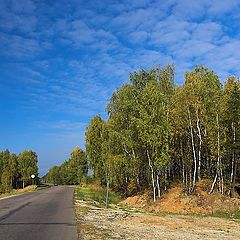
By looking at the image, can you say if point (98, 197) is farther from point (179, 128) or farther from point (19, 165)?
point (19, 165)

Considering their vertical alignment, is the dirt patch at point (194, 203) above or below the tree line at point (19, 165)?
below

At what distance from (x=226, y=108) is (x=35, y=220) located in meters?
23.3

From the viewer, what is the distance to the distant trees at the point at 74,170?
108 meters

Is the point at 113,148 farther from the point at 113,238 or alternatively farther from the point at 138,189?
the point at 113,238

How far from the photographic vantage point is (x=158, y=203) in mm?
34750

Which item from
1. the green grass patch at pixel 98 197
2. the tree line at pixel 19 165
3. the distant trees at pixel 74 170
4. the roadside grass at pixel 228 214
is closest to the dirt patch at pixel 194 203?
the roadside grass at pixel 228 214

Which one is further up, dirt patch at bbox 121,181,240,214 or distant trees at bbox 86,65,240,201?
distant trees at bbox 86,65,240,201

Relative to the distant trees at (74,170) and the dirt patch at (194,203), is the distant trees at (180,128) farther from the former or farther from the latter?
the distant trees at (74,170)

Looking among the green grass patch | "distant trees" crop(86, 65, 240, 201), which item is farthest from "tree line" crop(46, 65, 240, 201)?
the green grass patch

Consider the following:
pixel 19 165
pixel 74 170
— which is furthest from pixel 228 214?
pixel 74 170

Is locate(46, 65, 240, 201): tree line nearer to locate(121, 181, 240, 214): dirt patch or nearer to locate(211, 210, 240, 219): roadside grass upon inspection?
locate(121, 181, 240, 214): dirt patch

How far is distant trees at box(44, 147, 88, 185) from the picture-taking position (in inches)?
4247

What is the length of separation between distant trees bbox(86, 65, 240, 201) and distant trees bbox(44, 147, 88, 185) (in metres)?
58.0

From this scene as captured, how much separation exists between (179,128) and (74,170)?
84.2 meters
